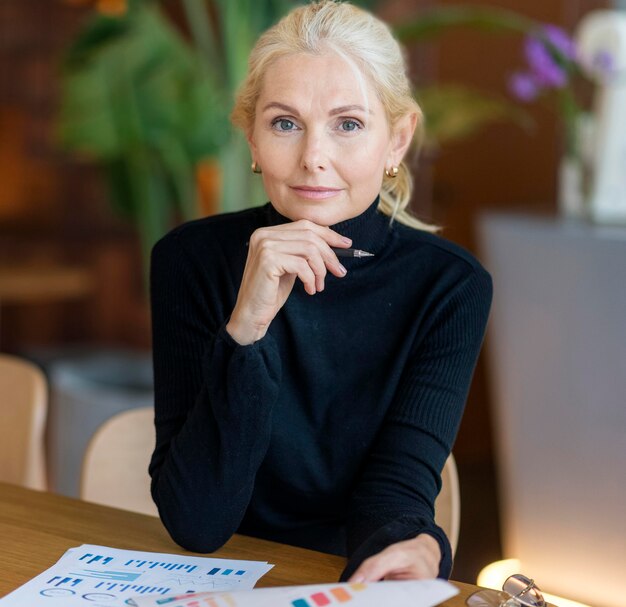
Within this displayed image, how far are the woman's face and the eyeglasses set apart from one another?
0.46 meters

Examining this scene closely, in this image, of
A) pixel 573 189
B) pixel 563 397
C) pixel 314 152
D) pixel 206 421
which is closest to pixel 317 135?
pixel 314 152

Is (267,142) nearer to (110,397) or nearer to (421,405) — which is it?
(421,405)

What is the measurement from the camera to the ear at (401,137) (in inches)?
50.3

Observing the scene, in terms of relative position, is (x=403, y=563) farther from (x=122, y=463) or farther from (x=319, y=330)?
(x=122, y=463)

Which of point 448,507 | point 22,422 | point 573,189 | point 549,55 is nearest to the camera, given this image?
point 448,507

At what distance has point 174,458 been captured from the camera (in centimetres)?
118

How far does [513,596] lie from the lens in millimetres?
954

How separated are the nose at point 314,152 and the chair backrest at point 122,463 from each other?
498 mm

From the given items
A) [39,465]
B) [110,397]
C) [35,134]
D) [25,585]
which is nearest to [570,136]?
[110,397]

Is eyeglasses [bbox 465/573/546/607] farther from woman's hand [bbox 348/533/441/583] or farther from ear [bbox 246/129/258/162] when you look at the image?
ear [bbox 246/129/258/162]

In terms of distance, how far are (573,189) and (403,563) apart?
70.3 inches

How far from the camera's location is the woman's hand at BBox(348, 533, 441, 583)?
100cm

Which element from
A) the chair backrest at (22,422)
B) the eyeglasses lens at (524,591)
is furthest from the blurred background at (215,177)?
the eyeglasses lens at (524,591)

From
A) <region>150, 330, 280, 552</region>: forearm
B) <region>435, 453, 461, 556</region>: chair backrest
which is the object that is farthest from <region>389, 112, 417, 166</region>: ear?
<region>435, 453, 461, 556</region>: chair backrest
